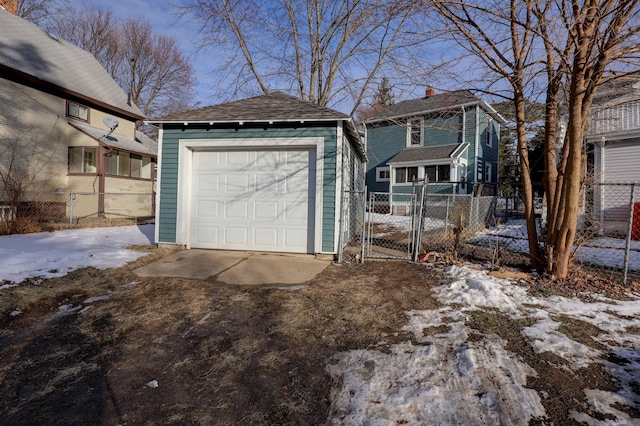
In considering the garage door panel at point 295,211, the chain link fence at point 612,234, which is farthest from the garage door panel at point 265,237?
→ the chain link fence at point 612,234

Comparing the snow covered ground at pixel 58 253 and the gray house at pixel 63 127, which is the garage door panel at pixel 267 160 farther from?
the gray house at pixel 63 127

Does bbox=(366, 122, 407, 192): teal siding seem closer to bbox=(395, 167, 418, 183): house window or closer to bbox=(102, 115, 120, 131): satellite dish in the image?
bbox=(395, 167, 418, 183): house window

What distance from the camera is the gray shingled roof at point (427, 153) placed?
55.1ft

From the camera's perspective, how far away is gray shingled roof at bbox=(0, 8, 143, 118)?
12.6 meters

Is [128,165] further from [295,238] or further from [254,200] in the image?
[295,238]

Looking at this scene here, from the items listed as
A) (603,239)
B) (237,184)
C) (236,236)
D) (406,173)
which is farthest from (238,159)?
(406,173)

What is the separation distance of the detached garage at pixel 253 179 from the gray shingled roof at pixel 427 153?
36.6ft

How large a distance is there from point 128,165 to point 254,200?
1237 centimetres

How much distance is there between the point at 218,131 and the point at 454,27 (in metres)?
4.83

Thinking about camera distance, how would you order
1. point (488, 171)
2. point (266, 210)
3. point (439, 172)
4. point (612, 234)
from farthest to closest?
point (488, 171) < point (439, 172) < point (612, 234) < point (266, 210)

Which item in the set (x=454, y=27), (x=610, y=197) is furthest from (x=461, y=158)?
(x=454, y=27)

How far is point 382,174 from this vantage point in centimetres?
2034

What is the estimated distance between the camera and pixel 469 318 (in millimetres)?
3576

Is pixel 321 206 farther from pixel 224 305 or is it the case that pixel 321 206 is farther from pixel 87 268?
pixel 87 268
